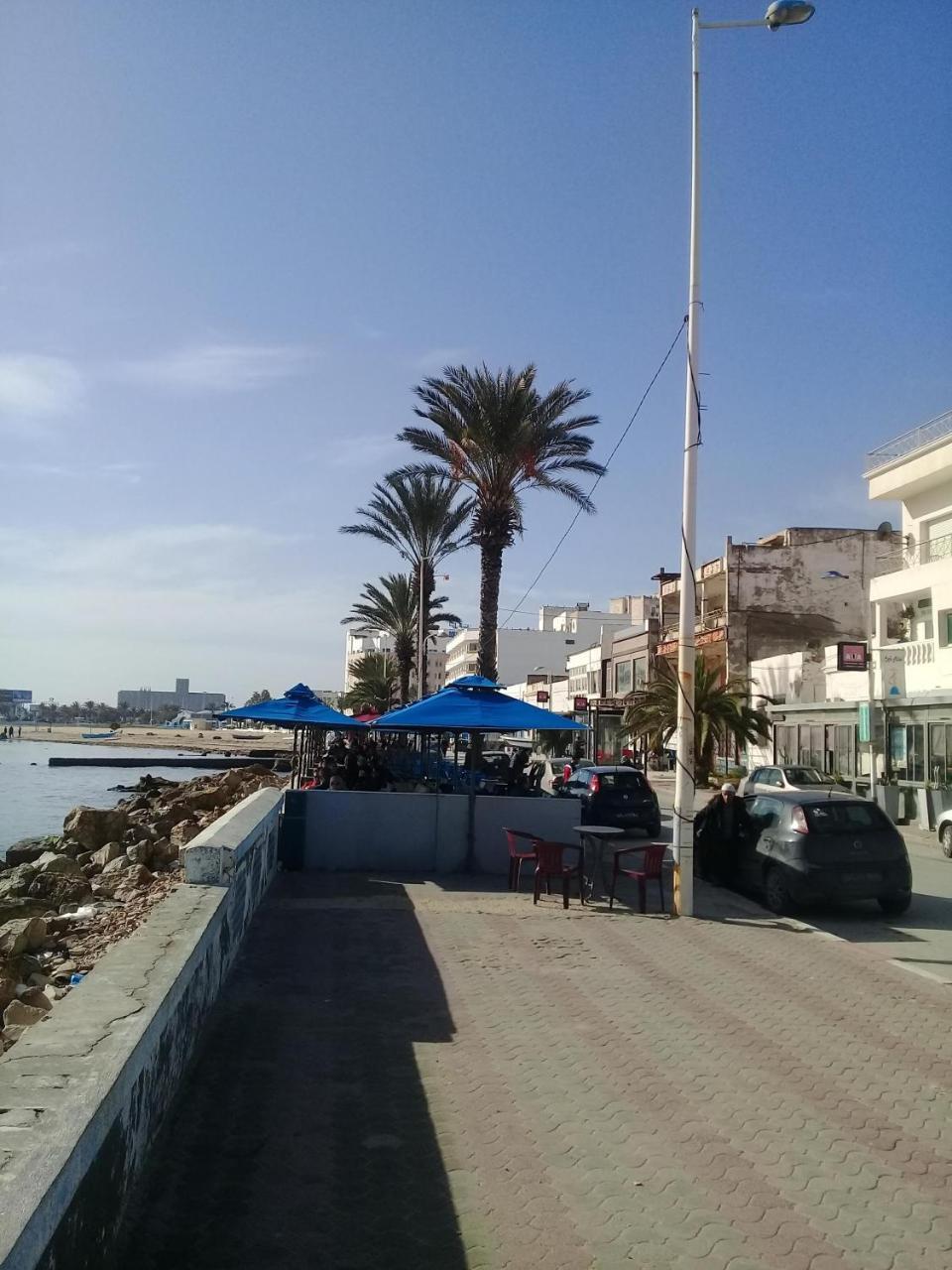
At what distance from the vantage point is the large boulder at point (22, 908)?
1342 cm

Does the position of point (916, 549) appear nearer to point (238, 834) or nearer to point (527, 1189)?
point (238, 834)

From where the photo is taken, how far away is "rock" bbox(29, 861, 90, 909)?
1454 centimetres

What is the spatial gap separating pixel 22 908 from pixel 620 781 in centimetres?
1254

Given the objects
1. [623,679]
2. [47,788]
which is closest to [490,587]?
[623,679]

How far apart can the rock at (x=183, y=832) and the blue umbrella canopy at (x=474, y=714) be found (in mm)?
5952

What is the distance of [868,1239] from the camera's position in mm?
4359

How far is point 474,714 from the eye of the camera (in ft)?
47.6

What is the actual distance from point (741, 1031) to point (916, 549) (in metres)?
29.2

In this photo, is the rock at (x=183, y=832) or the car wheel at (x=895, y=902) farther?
the rock at (x=183, y=832)

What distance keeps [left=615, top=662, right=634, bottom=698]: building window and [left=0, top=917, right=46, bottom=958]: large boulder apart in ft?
178

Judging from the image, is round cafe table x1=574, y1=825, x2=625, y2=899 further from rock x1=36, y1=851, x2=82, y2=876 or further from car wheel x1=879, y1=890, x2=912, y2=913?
rock x1=36, y1=851, x2=82, y2=876

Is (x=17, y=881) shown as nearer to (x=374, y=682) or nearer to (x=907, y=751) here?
(x=907, y=751)

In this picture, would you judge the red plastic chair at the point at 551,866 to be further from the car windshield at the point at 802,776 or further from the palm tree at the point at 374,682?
the palm tree at the point at 374,682

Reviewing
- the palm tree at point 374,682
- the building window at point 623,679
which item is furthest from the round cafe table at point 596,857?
the palm tree at point 374,682
